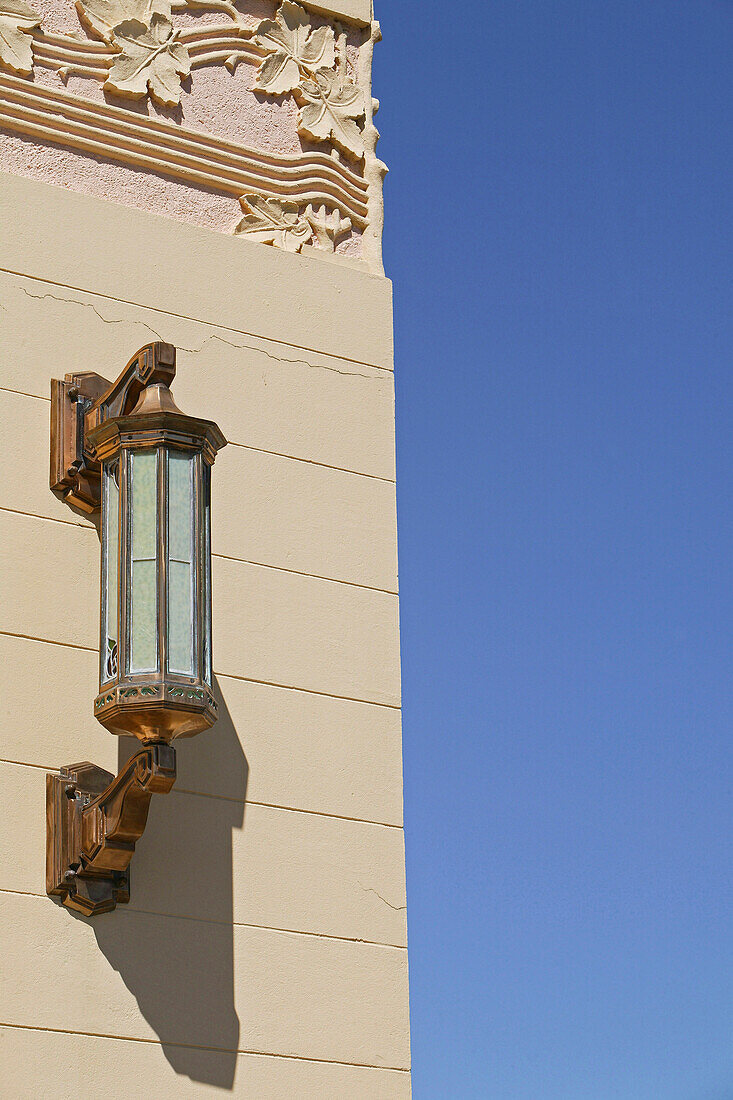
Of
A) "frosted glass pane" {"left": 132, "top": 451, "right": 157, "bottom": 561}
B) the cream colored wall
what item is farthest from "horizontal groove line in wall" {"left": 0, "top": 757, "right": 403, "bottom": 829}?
"frosted glass pane" {"left": 132, "top": 451, "right": 157, "bottom": 561}

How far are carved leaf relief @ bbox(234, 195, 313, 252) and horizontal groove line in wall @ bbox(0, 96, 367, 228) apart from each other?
39 millimetres

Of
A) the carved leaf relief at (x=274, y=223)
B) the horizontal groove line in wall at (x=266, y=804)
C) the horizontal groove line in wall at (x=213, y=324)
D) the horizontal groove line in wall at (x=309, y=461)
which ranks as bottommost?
the horizontal groove line in wall at (x=266, y=804)

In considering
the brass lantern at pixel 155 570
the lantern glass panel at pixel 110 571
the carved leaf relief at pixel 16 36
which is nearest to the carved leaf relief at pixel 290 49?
the carved leaf relief at pixel 16 36

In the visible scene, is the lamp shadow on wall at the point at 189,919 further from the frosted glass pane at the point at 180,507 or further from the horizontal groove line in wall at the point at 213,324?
the horizontal groove line in wall at the point at 213,324

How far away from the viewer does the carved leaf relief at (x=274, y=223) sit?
4863 mm

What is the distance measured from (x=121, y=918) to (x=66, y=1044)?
317 millimetres

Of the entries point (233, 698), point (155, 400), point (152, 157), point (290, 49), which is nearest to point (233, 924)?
point (233, 698)

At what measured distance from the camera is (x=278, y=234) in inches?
193

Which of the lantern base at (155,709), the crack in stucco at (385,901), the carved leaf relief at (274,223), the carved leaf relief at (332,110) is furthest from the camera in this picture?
the carved leaf relief at (332,110)

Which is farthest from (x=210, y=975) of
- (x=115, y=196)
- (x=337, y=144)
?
(x=337, y=144)

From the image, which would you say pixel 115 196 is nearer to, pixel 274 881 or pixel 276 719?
pixel 276 719

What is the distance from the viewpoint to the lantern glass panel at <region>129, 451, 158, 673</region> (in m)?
3.65

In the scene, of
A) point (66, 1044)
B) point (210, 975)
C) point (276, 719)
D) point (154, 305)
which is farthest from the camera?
point (154, 305)

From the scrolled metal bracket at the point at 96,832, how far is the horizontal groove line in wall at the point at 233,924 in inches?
1.5
